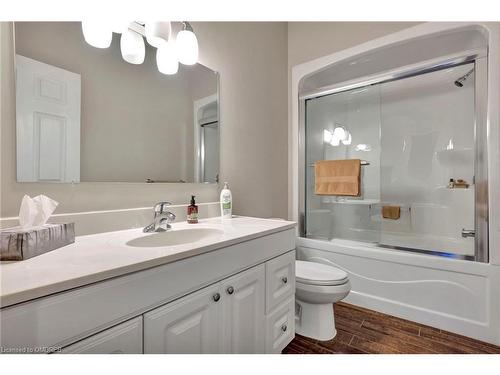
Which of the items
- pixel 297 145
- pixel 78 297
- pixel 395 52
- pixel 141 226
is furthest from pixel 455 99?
pixel 78 297

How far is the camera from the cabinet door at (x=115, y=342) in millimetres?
546

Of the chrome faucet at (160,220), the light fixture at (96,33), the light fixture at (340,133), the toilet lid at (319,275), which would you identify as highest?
the light fixture at (96,33)

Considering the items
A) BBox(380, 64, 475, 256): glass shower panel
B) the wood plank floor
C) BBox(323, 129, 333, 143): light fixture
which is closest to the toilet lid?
the wood plank floor

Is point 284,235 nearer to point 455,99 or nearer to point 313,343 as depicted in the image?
point 313,343

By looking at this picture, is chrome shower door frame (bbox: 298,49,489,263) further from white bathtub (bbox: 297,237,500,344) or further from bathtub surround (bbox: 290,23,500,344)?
white bathtub (bbox: 297,237,500,344)

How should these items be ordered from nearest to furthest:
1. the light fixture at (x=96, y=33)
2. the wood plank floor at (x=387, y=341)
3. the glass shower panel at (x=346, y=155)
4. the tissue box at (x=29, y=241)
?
the tissue box at (x=29, y=241) < the light fixture at (x=96, y=33) < the wood plank floor at (x=387, y=341) < the glass shower panel at (x=346, y=155)

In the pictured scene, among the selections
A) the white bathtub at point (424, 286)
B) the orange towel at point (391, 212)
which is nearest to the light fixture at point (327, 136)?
the orange towel at point (391, 212)

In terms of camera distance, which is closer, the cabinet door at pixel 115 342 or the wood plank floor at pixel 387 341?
the cabinet door at pixel 115 342

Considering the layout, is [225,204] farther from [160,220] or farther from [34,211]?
[34,211]

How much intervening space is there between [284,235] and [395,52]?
172 centimetres

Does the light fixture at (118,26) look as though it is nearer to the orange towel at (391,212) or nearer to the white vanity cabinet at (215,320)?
the white vanity cabinet at (215,320)

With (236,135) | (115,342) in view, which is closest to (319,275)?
(236,135)

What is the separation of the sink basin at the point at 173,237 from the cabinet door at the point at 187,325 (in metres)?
0.33

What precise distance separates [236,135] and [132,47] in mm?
806
